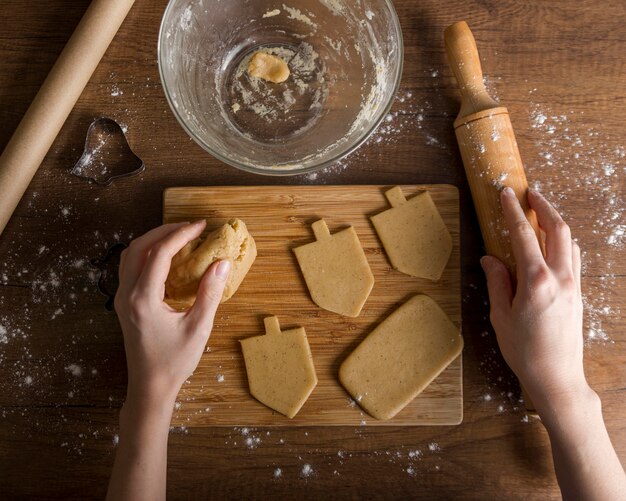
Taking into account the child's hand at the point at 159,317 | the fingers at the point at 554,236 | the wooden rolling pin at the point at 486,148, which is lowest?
the child's hand at the point at 159,317

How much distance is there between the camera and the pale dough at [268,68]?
1289mm

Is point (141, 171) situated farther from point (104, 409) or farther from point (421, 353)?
point (421, 353)

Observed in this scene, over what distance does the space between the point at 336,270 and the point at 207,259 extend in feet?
0.94

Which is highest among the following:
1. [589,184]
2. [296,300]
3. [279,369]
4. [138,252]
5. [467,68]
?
[467,68]

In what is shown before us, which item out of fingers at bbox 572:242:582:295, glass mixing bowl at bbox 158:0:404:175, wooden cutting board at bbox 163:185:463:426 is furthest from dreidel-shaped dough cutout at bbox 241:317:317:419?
fingers at bbox 572:242:582:295

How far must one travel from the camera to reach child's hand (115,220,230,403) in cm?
114

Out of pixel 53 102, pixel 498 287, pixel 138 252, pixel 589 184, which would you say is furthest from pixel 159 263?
pixel 589 184

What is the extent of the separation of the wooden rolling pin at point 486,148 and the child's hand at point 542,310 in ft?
0.09

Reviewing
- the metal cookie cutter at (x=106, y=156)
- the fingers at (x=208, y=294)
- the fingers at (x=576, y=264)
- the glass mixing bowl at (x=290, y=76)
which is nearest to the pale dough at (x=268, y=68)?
the glass mixing bowl at (x=290, y=76)

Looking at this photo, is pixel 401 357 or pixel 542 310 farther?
pixel 401 357

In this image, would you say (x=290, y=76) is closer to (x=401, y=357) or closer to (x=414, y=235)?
(x=414, y=235)

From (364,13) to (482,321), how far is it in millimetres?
711

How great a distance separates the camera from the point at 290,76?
1.31 metres

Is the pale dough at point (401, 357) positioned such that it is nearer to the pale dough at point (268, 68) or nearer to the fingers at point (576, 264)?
the fingers at point (576, 264)
